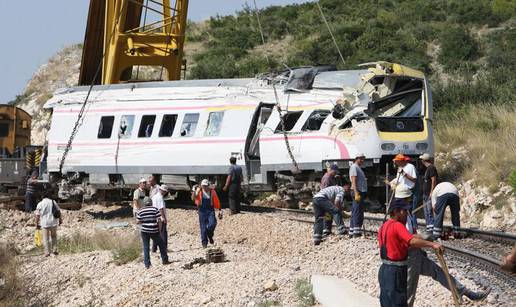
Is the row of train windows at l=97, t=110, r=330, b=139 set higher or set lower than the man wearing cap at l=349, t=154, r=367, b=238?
higher

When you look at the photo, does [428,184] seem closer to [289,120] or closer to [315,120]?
[315,120]

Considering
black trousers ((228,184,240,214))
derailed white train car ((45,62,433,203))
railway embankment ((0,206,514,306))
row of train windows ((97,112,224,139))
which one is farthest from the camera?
row of train windows ((97,112,224,139))

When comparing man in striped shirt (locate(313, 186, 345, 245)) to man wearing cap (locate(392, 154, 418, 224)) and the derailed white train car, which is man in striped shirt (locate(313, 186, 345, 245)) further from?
the derailed white train car

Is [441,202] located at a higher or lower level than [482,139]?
lower

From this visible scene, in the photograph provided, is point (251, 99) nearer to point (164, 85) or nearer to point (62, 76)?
point (164, 85)

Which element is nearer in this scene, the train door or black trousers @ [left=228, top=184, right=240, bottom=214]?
black trousers @ [left=228, top=184, right=240, bottom=214]

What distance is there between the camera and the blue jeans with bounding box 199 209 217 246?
59.7ft

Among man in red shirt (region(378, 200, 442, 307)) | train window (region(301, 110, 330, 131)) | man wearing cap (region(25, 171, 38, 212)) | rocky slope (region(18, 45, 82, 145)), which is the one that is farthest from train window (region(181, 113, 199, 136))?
rocky slope (region(18, 45, 82, 145))

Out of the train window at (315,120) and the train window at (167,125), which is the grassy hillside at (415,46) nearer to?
the train window at (315,120)

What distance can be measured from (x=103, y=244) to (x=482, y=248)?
28.3 ft

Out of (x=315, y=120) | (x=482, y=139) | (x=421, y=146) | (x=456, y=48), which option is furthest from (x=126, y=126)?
(x=456, y=48)

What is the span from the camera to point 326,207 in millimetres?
17312

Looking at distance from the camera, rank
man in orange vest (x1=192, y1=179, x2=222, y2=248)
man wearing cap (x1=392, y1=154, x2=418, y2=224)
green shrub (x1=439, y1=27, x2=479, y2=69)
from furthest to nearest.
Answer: green shrub (x1=439, y1=27, x2=479, y2=69)
man in orange vest (x1=192, y1=179, x2=222, y2=248)
man wearing cap (x1=392, y1=154, x2=418, y2=224)

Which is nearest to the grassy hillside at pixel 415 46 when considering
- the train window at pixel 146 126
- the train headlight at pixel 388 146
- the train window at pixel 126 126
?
the train headlight at pixel 388 146
